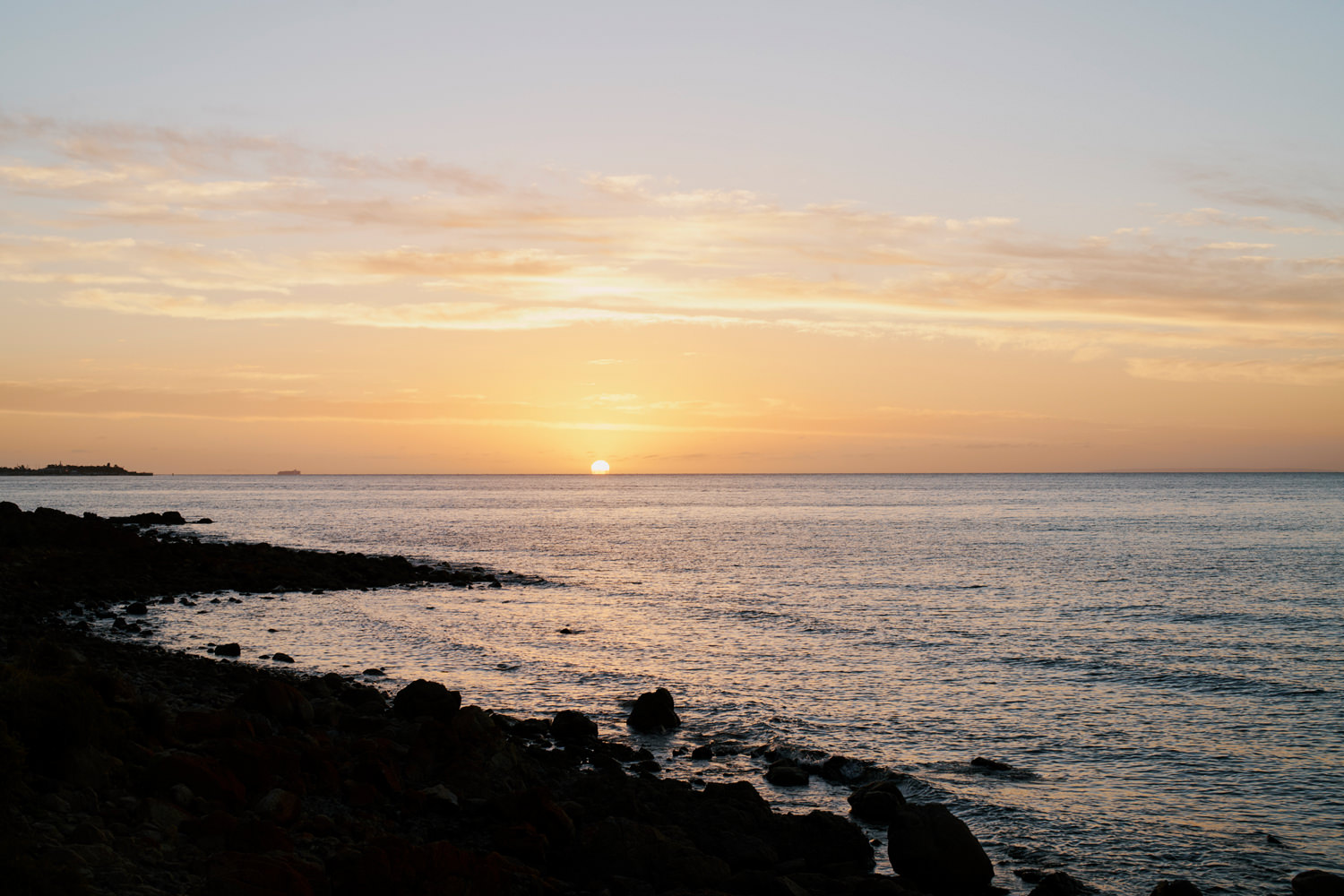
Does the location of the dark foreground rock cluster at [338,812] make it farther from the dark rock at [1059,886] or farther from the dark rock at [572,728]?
the dark rock at [1059,886]

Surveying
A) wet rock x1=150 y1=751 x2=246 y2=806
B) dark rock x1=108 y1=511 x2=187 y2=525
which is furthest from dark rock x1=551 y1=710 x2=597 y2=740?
dark rock x1=108 y1=511 x2=187 y2=525

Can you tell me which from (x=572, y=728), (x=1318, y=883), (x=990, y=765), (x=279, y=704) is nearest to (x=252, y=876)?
(x=279, y=704)

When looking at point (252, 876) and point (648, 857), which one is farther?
point (648, 857)

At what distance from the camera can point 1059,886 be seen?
13.2m

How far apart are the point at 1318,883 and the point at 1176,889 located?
6.92 feet

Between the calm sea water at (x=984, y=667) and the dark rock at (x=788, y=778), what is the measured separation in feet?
0.90

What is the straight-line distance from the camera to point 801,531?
97.4 m

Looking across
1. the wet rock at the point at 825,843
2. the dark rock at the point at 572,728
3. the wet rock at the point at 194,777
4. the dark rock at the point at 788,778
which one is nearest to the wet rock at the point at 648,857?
the wet rock at the point at 825,843

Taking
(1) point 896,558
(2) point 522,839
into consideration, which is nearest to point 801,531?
(1) point 896,558

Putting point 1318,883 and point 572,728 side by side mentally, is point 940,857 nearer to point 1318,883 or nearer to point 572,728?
point 1318,883

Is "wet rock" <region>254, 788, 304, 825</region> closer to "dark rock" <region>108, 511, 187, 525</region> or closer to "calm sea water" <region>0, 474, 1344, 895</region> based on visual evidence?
"calm sea water" <region>0, 474, 1344, 895</region>

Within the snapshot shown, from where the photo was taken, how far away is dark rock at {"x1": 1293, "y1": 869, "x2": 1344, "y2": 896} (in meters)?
12.8

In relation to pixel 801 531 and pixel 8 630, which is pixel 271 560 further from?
pixel 801 531

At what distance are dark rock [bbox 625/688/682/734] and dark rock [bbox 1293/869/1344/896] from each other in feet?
40.3
